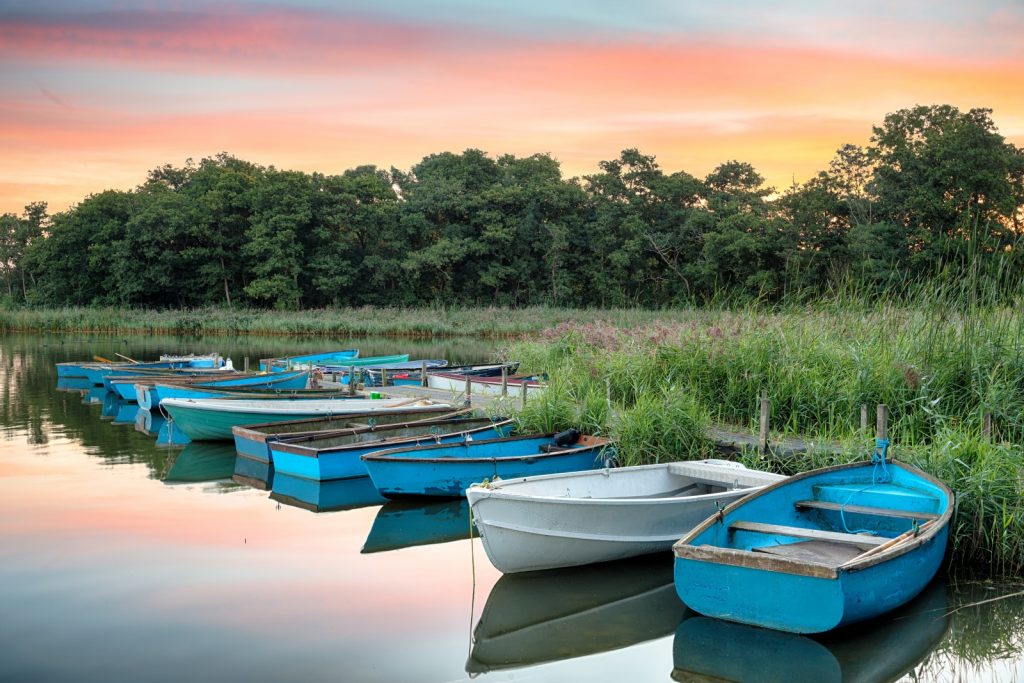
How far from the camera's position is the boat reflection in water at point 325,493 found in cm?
1108

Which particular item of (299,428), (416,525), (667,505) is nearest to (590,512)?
(667,505)

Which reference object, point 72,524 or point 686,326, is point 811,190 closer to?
point 686,326

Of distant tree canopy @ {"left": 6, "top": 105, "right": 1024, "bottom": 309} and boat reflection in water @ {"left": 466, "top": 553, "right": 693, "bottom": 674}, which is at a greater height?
distant tree canopy @ {"left": 6, "top": 105, "right": 1024, "bottom": 309}

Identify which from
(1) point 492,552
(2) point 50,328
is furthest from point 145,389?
(2) point 50,328

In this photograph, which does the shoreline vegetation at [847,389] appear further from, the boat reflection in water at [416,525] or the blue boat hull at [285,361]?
the blue boat hull at [285,361]

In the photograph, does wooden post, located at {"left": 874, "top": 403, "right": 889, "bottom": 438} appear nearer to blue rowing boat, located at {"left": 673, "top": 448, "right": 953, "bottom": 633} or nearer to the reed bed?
blue rowing boat, located at {"left": 673, "top": 448, "right": 953, "bottom": 633}

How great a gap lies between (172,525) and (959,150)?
118ft

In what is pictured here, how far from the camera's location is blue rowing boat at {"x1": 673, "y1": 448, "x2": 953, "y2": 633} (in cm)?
602

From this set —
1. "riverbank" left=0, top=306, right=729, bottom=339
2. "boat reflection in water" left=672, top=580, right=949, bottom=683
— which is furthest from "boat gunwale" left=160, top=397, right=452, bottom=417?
"riverbank" left=0, top=306, right=729, bottom=339

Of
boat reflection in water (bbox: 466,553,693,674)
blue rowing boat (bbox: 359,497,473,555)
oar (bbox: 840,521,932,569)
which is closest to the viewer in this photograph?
oar (bbox: 840,521,932,569)

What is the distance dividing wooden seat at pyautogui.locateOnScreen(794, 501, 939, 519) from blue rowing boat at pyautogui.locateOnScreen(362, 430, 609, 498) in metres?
3.02

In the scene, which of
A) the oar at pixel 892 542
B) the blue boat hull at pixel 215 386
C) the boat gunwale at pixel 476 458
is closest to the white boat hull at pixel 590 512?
the boat gunwale at pixel 476 458

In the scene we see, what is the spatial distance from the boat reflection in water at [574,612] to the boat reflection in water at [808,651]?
45 centimetres

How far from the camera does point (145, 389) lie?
58.7 ft
